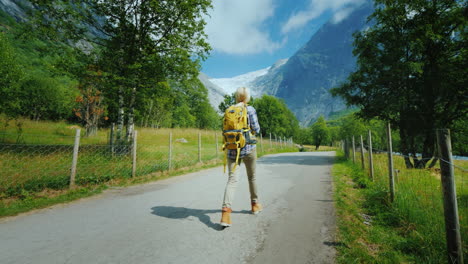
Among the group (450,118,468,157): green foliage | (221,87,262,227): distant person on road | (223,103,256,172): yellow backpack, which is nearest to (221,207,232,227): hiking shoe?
(221,87,262,227): distant person on road

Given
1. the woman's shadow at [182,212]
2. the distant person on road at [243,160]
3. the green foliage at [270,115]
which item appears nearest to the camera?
the distant person on road at [243,160]

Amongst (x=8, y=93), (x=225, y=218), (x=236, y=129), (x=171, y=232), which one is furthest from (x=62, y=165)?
(x=8, y=93)

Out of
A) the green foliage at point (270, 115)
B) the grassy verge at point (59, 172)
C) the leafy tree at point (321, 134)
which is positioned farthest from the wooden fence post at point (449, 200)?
the leafy tree at point (321, 134)

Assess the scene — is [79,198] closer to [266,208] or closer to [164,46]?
[266,208]

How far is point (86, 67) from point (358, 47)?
1573cm

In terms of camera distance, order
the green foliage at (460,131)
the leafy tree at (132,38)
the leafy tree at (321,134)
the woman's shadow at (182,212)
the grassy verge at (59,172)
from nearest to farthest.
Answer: the woman's shadow at (182,212), the grassy verge at (59,172), the leafy tree at (132,38), the green foliage at (460,131), the leafy tree at (321,134)

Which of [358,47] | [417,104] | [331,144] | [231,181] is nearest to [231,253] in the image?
[231,181]

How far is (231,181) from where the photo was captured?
11.0ft

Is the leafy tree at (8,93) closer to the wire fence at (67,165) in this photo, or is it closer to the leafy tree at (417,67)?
the wire fence at (67,165)

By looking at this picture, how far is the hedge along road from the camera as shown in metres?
2.31

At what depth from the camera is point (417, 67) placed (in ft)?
34.6

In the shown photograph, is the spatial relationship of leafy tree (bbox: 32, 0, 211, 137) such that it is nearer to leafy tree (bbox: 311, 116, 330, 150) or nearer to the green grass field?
the green grass field

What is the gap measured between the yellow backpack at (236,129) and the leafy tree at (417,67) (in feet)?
37.2

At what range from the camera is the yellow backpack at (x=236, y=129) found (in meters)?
3.27
